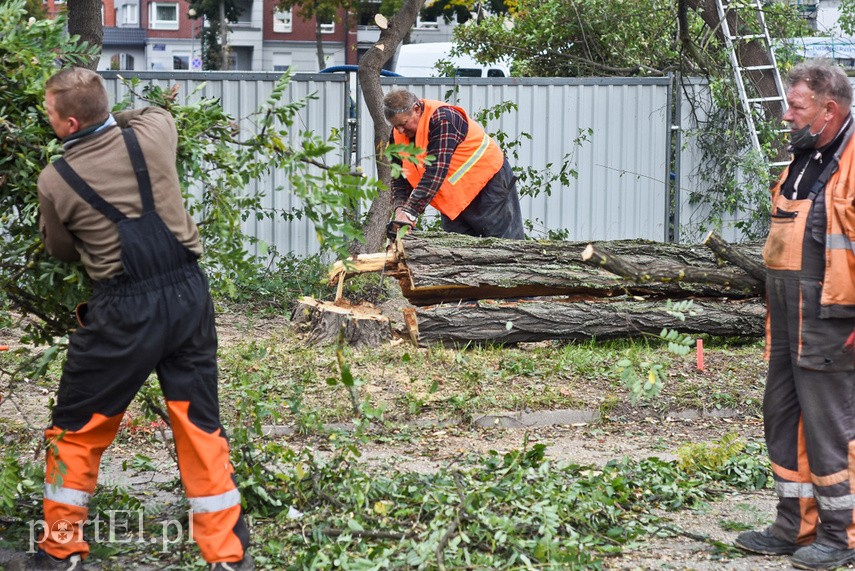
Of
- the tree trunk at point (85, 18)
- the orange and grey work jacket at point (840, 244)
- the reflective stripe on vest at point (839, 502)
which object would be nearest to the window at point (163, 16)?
the tree trunk at point (85, 18)

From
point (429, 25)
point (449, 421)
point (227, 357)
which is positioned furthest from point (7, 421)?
point (429, 25)

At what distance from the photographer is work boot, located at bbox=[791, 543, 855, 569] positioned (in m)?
4.37

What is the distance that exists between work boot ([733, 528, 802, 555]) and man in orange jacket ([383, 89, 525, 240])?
3856mm

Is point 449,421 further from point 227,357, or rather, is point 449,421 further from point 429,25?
point 429,25

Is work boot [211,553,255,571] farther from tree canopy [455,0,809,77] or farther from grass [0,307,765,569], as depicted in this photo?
tree canopy [455,0,809,77]

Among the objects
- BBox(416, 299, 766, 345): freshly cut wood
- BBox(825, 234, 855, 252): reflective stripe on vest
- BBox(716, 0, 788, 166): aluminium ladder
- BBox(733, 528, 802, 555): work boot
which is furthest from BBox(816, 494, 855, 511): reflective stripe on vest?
BBox(716, 0, 788, 166): aluminium ladder

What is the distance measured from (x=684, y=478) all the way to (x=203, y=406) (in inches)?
101

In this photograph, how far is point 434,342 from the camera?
8.01 metres

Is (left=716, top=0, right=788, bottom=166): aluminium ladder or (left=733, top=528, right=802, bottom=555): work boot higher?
(left=716, top=0, right=788, bottom=166): aluminium ladder

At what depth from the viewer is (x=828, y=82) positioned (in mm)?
4418

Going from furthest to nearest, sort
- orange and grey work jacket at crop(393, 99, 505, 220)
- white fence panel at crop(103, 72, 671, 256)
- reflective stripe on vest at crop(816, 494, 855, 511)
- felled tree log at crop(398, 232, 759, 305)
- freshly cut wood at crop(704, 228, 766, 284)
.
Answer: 1. white fence panel at crop(103, 72, 671, 256)
2. orange and grey work jacket at crop(393, 99, 505, 220)
3. felled tree log at crop(398, 232, 759, 305)
4. freshly cut wood at crop(704, 228, 766, 284)
5. reflective stripe on vest at crop(816, 494, 855, 511)

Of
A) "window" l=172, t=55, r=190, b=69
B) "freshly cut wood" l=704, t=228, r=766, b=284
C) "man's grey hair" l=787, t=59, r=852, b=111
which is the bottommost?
"freshly cut wood" l=704, t=228, r=766, b=284

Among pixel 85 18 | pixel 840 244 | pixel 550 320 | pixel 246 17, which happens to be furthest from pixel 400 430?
pixel 246 17

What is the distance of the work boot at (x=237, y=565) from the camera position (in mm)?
4102
